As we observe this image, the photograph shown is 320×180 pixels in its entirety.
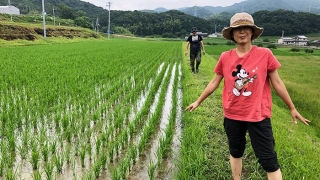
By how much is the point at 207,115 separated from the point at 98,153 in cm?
217

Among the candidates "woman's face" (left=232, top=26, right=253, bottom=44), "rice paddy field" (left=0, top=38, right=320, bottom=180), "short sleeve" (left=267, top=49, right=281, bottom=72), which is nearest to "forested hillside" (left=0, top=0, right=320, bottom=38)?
"rice paddy field" (left=0, top=38, right=320, bottom=180)

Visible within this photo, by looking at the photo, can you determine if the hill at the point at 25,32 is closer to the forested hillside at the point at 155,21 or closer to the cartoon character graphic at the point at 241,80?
the forested hillside at the point at 155,21

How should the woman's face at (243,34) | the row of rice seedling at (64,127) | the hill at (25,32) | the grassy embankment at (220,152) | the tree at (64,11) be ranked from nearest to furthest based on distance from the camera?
1. the woman's face at (243,34)
2. the grassy embankment at (220,152)
3. the row of rice seedling at (64,127)
4. the hill at (25,32)
5. the tree at (64,11)

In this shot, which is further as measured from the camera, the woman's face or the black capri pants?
the woman's face

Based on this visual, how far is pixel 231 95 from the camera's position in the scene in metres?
2.01

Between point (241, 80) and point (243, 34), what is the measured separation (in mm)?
357

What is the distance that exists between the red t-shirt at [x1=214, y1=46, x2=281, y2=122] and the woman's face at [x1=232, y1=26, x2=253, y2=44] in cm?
9

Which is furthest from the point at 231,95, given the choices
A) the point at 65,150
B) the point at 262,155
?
the point at 65,150

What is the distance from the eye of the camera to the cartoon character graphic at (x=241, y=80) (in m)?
1.92

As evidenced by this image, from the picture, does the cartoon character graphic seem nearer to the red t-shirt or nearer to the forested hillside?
the red t-shirt

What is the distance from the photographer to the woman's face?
6.48ft

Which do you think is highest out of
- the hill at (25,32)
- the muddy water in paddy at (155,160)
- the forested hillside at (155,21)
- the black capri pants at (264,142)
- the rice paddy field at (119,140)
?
the forested hillside at (155,21)

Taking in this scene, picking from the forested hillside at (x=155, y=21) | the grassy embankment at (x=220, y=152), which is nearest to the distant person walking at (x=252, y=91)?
the grassy embankment at (x=220, y=152)

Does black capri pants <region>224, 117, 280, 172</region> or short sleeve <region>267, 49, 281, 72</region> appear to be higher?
short sleeve <region>267, 49, 281, 72</region>
